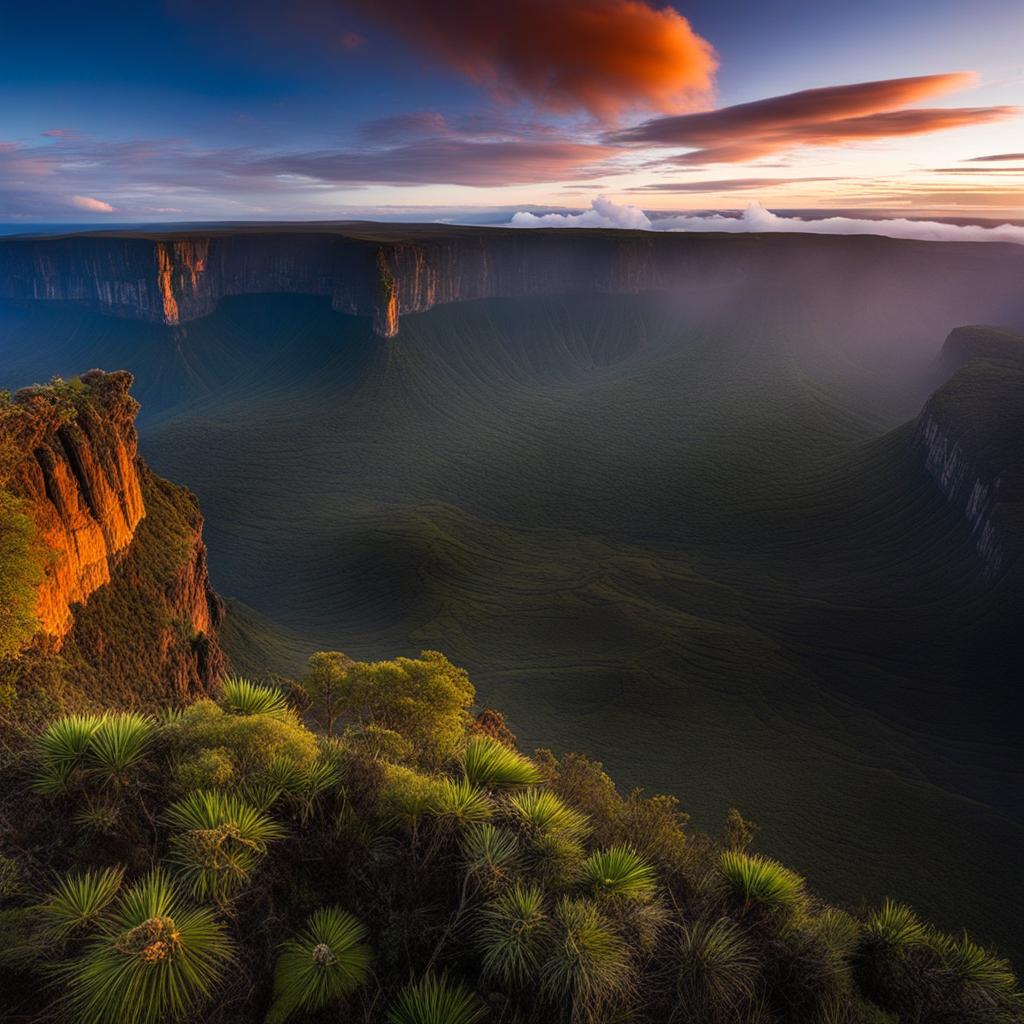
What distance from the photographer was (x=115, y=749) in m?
9.61

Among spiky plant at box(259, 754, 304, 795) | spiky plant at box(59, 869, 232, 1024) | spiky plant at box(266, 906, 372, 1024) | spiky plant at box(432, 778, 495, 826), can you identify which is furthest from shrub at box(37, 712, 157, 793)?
spiky plant at box(432, 778, 495, 826)

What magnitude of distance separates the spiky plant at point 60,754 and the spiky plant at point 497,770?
6174 millimetres

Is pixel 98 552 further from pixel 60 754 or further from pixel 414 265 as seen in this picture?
pixel 414 265

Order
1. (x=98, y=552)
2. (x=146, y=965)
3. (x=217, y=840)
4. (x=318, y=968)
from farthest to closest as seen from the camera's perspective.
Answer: (x=98, y=552) → (x=217, y=840) → (x=318, y=968) → (x=146, y=965)

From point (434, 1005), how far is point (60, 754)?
22.1 ft

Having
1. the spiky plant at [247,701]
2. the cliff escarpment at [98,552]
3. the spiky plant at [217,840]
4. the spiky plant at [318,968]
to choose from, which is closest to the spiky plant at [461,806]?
the spiky plant at [318,968]

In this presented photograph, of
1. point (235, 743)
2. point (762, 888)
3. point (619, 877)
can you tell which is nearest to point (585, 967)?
point (619, 877)

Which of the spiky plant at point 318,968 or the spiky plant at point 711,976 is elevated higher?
the spiky plant at point 318,968

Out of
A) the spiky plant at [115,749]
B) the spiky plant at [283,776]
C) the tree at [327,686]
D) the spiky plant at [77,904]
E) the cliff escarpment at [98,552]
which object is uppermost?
the spiky plant at [115,749]

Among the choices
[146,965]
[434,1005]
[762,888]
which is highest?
[146,965]

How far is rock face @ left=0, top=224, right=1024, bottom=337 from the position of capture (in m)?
132

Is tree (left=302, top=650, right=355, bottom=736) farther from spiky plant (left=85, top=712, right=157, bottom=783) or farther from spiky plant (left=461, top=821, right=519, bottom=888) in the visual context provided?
spiky plant (left=461, top=821, right=519, bottom=888)

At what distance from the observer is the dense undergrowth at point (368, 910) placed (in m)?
7.36

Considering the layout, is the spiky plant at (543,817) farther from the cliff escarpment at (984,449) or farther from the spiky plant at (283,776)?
the cliff escarpment at (984,449)
